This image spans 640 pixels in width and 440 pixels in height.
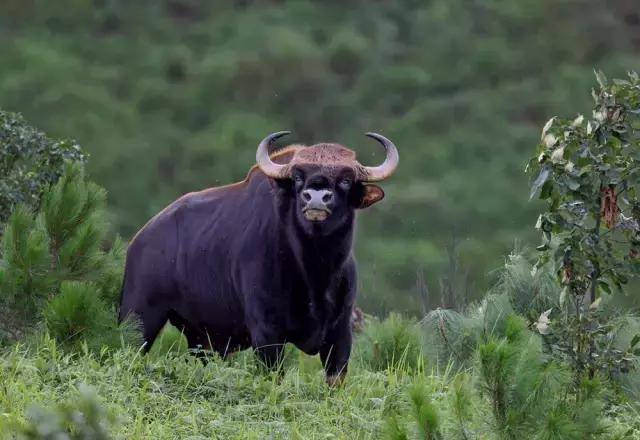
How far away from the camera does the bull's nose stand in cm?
712

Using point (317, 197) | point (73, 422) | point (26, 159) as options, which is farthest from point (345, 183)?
point (73, 422)

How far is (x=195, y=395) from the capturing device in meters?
6.46

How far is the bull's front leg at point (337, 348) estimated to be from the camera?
749 centimetres

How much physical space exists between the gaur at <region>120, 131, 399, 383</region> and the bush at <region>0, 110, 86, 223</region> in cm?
100

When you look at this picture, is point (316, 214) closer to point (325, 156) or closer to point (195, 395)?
point (325, 156)

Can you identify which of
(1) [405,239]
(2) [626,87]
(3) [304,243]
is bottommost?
(1) [405,239]

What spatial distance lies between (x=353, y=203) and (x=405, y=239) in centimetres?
1566

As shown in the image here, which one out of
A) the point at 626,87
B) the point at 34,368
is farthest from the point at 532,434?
the point at 34,368

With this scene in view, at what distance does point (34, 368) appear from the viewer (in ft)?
21.1

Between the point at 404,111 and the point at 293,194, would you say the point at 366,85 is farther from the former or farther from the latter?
the point at 293,194

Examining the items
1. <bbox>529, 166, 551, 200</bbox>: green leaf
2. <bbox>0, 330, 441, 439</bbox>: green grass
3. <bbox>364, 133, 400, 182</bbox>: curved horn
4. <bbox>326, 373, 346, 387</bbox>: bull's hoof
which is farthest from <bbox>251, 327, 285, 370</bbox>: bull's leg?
<bbox>529, 166, 551, 200</bbox>: green leaf

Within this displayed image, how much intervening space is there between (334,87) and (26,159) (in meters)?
17.8

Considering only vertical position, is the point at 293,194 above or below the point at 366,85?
above

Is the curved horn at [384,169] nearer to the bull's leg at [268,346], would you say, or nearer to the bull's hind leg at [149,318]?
the bull's leg at [268,346]
